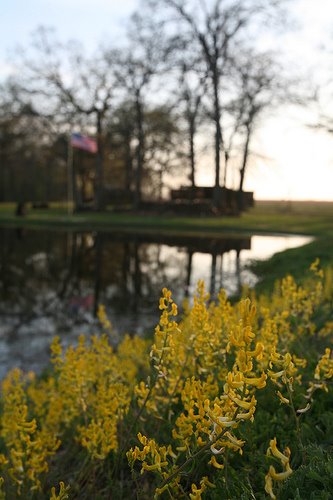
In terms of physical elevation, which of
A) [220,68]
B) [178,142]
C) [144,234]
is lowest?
[144,234]

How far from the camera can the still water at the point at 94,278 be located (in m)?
9.09

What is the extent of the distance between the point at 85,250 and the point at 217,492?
18971 millimetres

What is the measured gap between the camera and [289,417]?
3.60 m

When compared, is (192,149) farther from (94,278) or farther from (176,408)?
(176,408)

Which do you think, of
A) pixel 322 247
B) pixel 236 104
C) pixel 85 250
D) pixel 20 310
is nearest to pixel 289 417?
pixel 20 310

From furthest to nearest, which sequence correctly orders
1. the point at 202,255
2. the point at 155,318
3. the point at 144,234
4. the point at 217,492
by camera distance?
the point at 144,234, the point at 202,255, the point at 155,318, the point at 217,492

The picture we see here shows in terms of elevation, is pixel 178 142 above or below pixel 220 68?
below

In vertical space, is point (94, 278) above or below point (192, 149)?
below

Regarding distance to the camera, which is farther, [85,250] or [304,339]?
[85,250]

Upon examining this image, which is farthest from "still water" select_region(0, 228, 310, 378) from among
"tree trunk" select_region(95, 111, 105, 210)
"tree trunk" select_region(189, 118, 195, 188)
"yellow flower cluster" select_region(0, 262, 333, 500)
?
"tree trunk" select_region(95, 111, 105, 210)

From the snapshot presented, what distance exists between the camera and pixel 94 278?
14.7m

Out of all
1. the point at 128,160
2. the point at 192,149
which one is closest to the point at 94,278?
the point at 192,149

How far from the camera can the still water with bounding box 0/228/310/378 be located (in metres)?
9.09

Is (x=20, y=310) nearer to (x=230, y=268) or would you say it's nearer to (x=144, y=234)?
(x=230, y=268)
